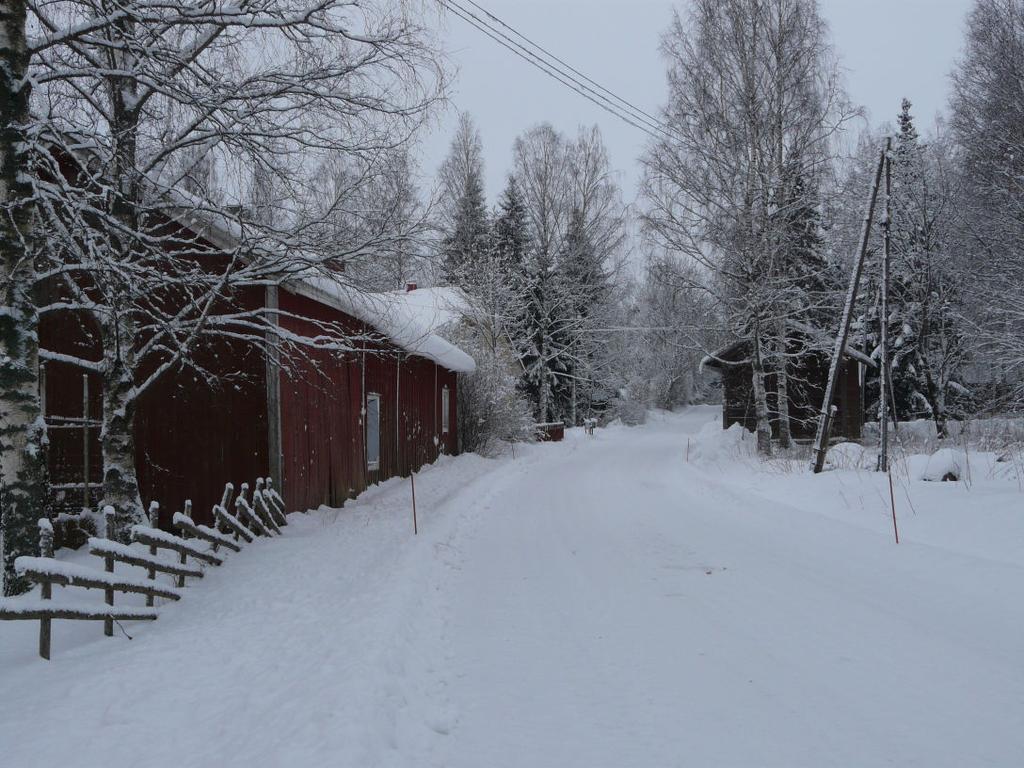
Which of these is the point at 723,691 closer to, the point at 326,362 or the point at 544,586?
the point at 544,586

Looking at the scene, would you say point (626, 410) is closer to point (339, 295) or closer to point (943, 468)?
point (943, 468)

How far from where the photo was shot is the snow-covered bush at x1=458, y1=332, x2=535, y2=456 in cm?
2334

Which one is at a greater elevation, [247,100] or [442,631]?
[247,100]

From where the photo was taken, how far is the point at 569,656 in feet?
16.3

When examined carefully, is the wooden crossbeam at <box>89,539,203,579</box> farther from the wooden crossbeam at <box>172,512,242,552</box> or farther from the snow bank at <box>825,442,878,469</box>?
the snow bank at <box>825,442,878,469</box>

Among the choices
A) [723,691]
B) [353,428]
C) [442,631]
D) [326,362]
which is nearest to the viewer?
[723,691]

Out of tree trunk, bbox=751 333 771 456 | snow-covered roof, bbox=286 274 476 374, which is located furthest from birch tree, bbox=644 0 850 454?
snow-covered roof, bbox=286 274 476 374

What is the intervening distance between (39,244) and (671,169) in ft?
51.9

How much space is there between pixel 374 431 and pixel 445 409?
6104 mm

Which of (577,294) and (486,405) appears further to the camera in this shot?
(577,294)

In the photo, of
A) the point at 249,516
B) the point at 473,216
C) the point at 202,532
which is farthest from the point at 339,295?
the point at 473,216

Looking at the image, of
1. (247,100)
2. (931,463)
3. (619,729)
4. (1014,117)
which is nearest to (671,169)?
(1014,117)

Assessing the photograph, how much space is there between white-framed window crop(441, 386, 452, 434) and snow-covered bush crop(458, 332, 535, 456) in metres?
1.07

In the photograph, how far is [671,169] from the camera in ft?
62.0
